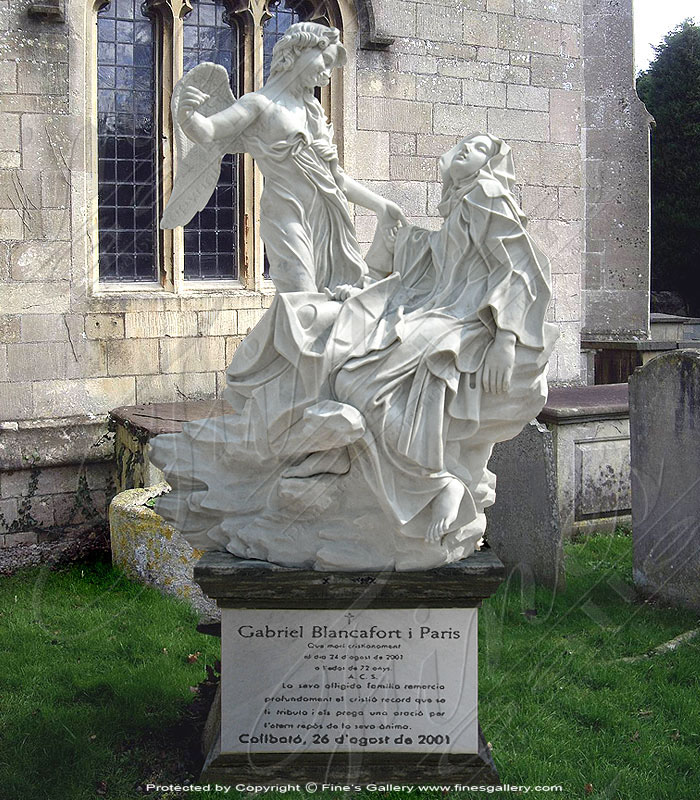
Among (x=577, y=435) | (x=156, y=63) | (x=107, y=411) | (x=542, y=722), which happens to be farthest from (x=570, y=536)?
(x=156, y=63)

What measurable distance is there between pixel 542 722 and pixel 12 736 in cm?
249

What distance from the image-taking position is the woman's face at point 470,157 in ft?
14.1

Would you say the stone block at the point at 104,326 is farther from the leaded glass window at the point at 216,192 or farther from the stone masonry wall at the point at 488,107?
the stone masonry wall at the point at 488,107

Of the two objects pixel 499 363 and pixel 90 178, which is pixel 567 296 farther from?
pixel 499 363

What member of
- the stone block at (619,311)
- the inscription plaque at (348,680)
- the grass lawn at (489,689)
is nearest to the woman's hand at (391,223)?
the inscription plaque at (348,680)

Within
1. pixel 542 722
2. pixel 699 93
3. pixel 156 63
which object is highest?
pixel 699 93

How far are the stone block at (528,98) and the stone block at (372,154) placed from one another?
128cm

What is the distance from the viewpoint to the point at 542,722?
15.8ft

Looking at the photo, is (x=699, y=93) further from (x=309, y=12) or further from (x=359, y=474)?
(x=359, y=474)

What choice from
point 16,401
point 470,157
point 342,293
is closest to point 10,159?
point 16,401

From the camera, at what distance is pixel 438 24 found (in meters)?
8.74

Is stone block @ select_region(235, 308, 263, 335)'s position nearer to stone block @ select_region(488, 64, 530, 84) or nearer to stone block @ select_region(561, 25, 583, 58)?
stone block @ select_region(488, 64, 530, 84)

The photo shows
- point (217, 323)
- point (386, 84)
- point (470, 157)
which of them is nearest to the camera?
point (470, 157)

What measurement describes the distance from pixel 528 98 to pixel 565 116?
0.44m
